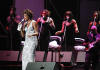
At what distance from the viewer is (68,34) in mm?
7664

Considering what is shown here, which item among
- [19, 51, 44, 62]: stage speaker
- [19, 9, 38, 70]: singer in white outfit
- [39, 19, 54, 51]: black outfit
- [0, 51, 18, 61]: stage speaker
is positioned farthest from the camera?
[19, 51, 44, 62]: stage speaker

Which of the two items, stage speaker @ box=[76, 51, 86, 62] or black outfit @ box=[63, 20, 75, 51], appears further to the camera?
stage speaker @ box=[76, 51, 86, 62]

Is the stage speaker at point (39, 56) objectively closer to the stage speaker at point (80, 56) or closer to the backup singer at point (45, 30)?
the backup singer at point (45, 30)

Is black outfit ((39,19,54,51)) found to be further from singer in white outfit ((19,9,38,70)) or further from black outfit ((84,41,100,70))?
black outfit ((84,41,100,70))

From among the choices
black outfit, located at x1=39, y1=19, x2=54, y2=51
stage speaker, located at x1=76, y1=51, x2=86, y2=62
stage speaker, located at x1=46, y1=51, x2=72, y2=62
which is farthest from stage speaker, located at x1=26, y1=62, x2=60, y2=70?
stage speaker, located at x1=76, y1=51, x2=86, y2=62

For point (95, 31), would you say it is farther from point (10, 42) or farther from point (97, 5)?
point (97, 5)

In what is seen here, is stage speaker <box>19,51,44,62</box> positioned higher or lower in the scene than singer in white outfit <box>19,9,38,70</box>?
lower

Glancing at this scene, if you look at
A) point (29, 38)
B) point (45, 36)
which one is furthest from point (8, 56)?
point (29, 38)

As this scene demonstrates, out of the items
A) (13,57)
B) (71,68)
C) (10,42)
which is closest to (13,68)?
(13,57)

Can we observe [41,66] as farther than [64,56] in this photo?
No

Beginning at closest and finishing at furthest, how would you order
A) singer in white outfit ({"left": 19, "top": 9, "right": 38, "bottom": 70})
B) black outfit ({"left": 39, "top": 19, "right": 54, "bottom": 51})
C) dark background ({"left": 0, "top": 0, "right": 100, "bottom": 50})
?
1. singer in white outfit ({"left": 19, "top": 9, "right": 38, "bottom": 70})
2. black outfit ({"left": 39, "top": 19, "right": 54, "bottom": 51})
3. dark background ({"left": 0, "top": 0, "right": 100, "bottom": 50})

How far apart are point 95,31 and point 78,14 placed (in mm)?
3368

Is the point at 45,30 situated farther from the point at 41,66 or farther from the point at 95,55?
the point at 95,55

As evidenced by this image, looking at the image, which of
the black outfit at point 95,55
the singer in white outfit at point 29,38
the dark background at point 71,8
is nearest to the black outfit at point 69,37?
the dark background at point 71,8
